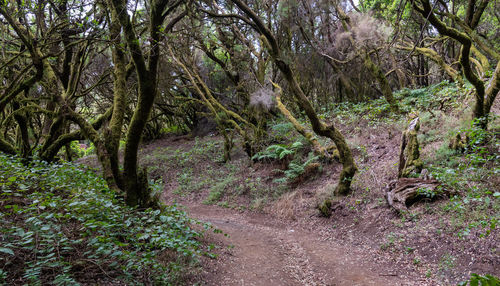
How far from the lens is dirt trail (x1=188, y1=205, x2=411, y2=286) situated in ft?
14.2

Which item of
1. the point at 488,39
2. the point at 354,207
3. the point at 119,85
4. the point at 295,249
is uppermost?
the point at 488,39

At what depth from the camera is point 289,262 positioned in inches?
204

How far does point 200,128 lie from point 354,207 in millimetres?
14366

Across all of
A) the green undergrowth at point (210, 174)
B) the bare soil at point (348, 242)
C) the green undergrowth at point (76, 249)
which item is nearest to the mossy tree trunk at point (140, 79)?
the green undergrowth at point (76, 249)

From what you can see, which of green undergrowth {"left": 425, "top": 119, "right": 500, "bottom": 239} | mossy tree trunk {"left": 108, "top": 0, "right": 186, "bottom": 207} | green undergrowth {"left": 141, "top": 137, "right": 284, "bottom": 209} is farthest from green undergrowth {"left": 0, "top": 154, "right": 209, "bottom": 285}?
green undergrowth {"left": 141, "top": 137, "right": 284, "bottom": 209}

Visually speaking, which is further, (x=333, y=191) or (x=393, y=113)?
(x=393, y=113)

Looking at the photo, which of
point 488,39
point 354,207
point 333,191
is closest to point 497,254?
point 354,207

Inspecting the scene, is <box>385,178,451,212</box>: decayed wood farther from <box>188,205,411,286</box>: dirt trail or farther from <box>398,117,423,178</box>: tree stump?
<box>188,205,411,286</box>: dirt trail

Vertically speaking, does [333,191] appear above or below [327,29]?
below

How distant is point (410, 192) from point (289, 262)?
2.87 meters

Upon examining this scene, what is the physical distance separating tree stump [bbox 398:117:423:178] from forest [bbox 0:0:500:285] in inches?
1.2

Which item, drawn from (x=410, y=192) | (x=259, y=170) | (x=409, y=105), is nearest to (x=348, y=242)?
(x=410, y=192)

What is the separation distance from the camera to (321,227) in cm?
690

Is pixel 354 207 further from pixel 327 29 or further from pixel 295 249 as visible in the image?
pixel 327 29
